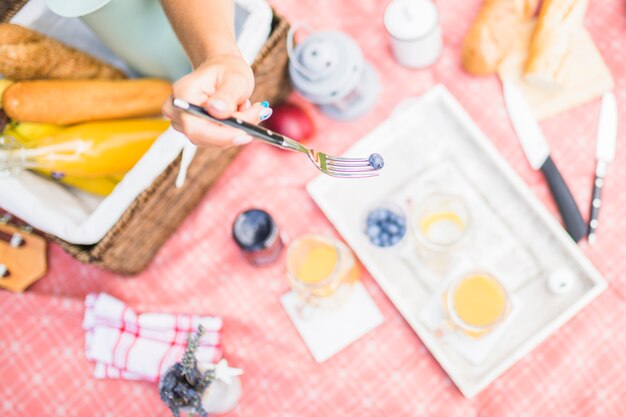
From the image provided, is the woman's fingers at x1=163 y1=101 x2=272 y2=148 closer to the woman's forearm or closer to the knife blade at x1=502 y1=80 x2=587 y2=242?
the woman's forearm

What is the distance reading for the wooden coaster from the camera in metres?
0.84

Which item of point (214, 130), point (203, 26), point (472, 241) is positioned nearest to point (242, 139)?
point (214, 130)

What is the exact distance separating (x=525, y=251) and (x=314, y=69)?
1.18ft

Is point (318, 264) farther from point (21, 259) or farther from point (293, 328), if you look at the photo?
point (21, 259)

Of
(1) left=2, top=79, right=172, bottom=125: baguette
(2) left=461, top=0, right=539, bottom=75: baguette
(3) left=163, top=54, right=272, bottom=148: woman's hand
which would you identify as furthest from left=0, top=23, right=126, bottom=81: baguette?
(2) left=461, top=0, right=539, bottom=75: baguette

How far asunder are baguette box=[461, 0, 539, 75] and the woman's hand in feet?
1.24

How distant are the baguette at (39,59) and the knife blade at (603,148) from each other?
0.66m

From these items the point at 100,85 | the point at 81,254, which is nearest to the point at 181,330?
the point at 81,254

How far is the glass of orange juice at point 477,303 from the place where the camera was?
0.72m

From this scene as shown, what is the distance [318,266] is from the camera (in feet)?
2.52

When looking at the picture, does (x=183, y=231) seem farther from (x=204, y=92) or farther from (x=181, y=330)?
(x=204, y=92)

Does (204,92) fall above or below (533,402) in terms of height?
above

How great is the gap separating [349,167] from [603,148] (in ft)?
1.36

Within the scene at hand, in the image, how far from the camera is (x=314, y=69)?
2.48 ft
